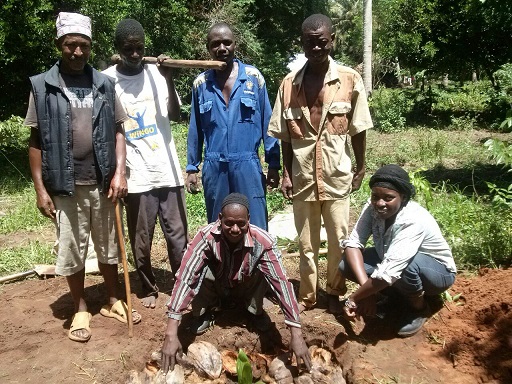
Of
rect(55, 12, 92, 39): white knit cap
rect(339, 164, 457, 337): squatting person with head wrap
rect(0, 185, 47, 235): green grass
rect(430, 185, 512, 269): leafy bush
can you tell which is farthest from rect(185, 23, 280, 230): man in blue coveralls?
rect(0, 185, 47, 235): green grass

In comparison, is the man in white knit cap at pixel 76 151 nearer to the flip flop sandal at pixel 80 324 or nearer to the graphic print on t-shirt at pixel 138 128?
the flip flop sandal at pixel 80 324

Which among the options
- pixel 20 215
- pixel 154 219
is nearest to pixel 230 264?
pixel 154 219

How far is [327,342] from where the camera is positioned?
142 inches

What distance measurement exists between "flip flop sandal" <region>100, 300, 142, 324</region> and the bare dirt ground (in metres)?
0.04

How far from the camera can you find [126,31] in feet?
11.4

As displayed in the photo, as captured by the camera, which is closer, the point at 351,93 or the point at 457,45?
the point at 351,93

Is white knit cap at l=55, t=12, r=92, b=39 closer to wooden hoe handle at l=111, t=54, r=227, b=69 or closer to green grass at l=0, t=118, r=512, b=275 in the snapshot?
wooden hoe handle at l=111, t=54, r=227, b=69

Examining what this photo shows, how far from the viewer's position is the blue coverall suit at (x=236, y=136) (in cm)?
366

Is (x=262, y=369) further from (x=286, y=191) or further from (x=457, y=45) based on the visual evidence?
(x=457, y=45)

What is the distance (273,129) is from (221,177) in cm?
54

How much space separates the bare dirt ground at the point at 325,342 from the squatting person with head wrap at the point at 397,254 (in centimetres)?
22

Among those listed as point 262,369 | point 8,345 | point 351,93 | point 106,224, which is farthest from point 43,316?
point 351,93

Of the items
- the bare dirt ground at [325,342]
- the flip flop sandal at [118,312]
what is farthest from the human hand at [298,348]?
the flip flop sandal at [118,312]

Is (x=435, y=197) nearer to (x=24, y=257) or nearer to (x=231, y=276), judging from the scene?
(x=231, y=276)
